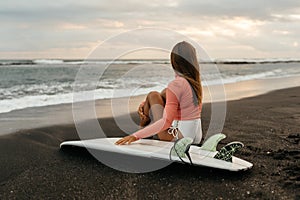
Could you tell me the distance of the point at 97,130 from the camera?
5.45 metres

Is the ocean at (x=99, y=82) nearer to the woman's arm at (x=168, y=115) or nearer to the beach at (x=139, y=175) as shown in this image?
the woman's arm at (x=168, y=115)

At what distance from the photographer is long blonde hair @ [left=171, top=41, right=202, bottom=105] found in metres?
3.56

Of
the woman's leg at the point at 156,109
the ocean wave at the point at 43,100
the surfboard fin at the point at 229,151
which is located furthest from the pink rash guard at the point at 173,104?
the ocean wave at the point at 43,100

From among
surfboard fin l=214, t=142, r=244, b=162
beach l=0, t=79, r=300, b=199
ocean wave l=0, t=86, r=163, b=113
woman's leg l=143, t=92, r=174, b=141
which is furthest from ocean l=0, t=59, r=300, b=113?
surfboard fin l=214, t=142, r=244, b=162

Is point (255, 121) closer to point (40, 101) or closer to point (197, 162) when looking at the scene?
point (197, 162)

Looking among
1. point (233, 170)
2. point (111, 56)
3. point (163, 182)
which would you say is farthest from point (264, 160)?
point (111, 56)

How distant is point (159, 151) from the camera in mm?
3645

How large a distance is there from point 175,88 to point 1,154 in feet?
7.42

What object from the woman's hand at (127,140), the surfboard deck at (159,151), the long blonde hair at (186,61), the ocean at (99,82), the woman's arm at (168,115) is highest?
the long blonde hair at (186,61)

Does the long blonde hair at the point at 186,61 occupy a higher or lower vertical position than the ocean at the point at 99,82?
higher

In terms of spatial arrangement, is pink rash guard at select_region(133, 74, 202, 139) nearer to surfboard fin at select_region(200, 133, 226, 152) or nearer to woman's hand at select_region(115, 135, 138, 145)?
woman's hand at select_region(115, 135, 138, 145)

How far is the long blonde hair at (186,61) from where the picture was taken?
356 centimetres

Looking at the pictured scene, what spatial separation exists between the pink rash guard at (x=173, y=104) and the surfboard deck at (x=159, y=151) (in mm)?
191

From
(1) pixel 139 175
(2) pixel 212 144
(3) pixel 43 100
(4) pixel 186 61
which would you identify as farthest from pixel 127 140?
(3) pixel 43 100
